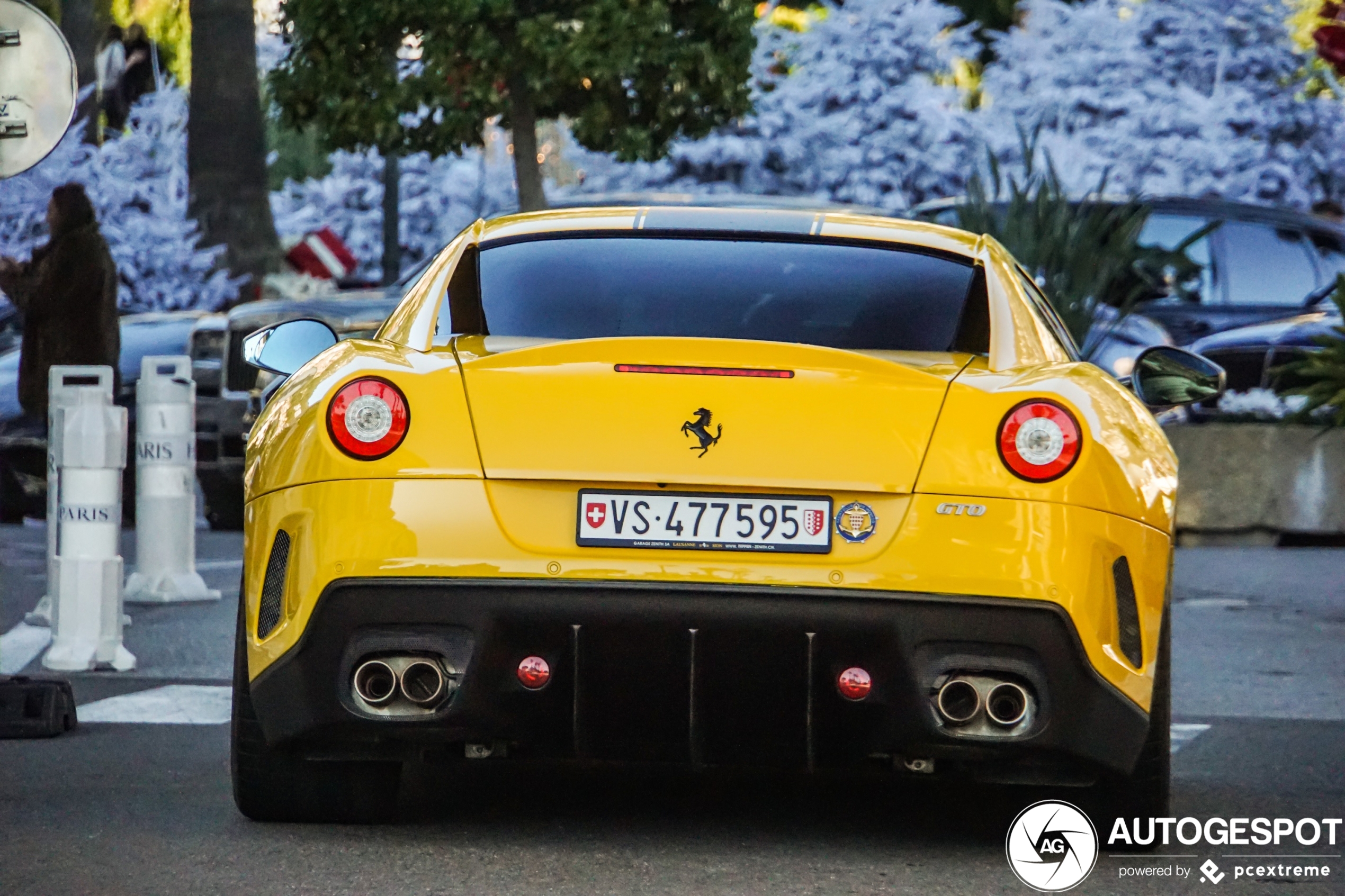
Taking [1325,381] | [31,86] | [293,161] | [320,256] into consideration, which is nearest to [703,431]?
[31,86]

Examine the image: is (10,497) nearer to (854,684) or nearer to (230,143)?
(230,143)

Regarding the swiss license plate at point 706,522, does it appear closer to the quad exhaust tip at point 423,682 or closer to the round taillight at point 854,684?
the round taillight at point 854,684

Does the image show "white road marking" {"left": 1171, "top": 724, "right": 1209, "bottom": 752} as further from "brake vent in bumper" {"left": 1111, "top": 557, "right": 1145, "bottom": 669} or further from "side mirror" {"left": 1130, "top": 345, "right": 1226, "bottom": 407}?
"brake vent in bumper" {"left": 1111, "top": 557, "right": 1145, "bottom": 669}

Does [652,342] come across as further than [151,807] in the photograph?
→ No

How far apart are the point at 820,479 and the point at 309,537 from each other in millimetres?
997

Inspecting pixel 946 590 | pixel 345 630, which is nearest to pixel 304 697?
pixel 345 630

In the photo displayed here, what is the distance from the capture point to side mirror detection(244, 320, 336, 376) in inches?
229

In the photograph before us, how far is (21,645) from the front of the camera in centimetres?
902

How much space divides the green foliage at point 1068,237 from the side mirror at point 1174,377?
887 cm

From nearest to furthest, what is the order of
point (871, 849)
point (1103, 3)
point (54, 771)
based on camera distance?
point (871, 849)
point (54, 771)
point (1103, 3)

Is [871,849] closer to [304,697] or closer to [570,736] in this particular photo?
[570,736]

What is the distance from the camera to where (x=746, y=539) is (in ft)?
15.2

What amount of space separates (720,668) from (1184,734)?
3.02 meters

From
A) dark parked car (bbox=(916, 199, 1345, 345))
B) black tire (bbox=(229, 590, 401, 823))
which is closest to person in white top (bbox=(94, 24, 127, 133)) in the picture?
dark parked car (bbox=(916, 199, 1345, 345))
